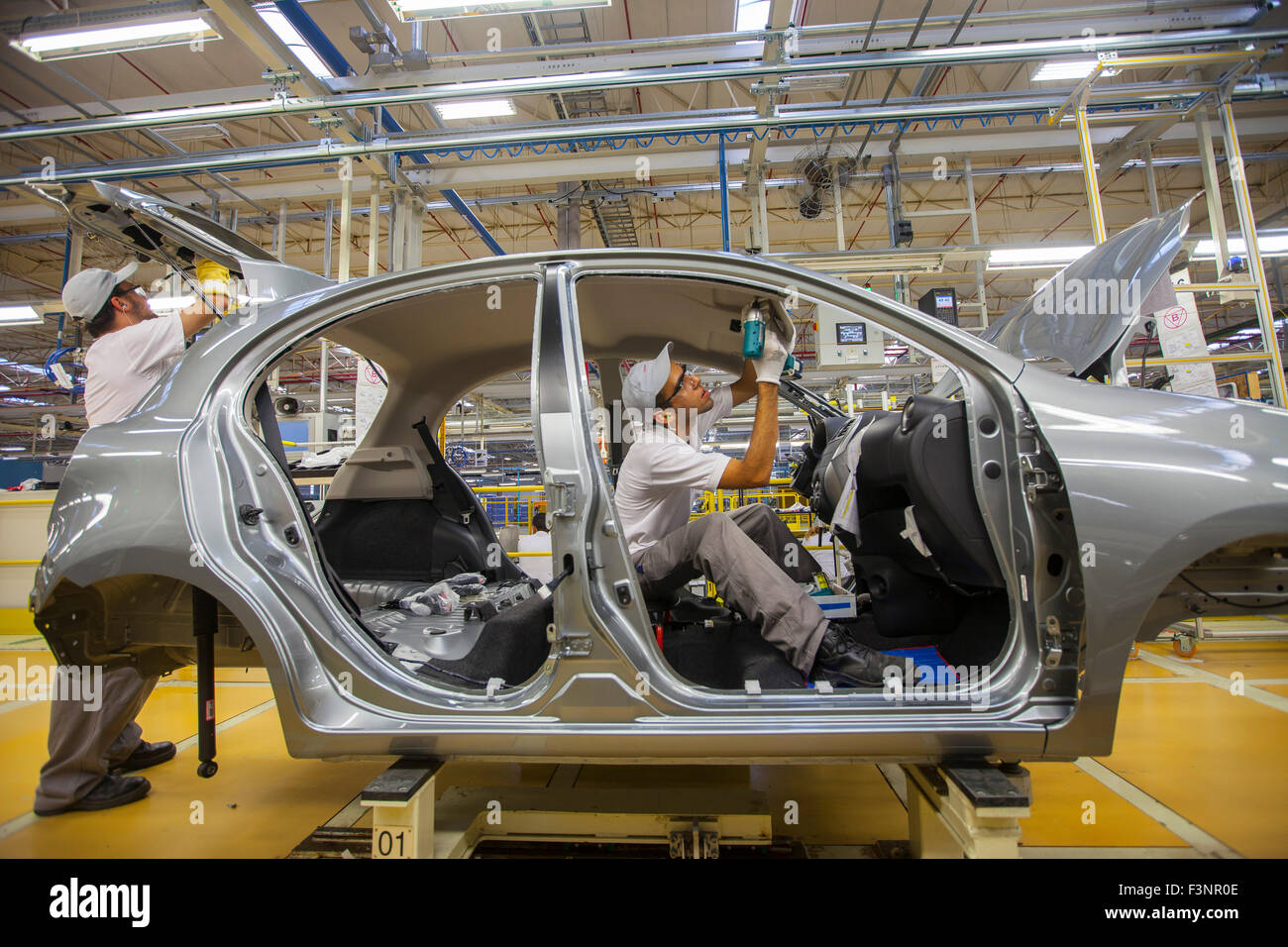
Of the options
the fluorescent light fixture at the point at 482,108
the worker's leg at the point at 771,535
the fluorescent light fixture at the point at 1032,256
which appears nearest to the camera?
the worker's leg at the point at 771,535

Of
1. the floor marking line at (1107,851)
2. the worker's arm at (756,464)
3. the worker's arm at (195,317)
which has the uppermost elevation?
the worker's arm at (195,317)

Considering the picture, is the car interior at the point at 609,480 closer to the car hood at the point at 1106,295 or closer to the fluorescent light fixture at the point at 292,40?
the car hood at the point at 1106,295

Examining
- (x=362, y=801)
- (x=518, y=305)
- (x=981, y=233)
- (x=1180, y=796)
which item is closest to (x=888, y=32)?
(x=518, y=305)

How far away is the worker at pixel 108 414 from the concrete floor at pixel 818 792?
95 mm

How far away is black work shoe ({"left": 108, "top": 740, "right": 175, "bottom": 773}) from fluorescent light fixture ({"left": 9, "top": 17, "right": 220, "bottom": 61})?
441 cm

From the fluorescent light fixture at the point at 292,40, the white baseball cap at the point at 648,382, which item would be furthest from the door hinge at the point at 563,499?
the fluorescent light fixture at the point at 292,40

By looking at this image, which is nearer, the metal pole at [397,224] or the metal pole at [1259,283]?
the metal pole at [1259,283]

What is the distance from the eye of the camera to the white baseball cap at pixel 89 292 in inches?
90.7

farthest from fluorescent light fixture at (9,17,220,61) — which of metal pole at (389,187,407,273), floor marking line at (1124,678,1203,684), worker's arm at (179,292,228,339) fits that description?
floor marking line at (1124,678,1203,684)

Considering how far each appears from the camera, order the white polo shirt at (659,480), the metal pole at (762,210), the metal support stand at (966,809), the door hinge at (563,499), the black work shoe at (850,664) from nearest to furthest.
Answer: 1. the metal support stand at (966,809)
2. the door hinge at (563,499)
3. the black work shoe at (850,664)
4. the white polo shirt at (659,480)
5. the metal pole at (762,210)

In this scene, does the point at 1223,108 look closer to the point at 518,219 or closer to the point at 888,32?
the point at 888,32

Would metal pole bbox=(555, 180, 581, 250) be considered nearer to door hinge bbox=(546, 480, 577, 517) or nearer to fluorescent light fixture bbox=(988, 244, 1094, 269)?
fluorescent light fixture bbox=(988, 244, 1094, 269)

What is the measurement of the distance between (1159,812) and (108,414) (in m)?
4.29

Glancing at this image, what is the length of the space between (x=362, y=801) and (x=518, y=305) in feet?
6.16
